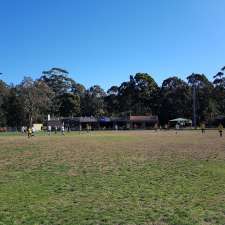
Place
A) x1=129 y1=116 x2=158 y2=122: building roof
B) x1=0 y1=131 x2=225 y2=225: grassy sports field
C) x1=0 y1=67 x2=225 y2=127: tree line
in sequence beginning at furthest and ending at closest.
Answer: x1=129 y1=116 x2=158 y2=122: building roof < x1=0 y1=67 x2=225 y2=127: tree line < x1=0 y1=131 x2=225 y2=225: grassy sports field

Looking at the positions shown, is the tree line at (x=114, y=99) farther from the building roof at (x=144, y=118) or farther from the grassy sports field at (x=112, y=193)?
the grassy sports field at (x=112, y=193)

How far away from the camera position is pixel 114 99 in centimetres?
14812

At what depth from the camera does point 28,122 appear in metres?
122

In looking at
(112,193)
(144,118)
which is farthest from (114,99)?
(112,193)

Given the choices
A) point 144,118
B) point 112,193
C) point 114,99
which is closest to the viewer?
point 112,193

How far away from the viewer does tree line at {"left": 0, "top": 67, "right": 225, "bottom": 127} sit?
120000 millimetres

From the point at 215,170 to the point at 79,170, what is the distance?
17.0 ft

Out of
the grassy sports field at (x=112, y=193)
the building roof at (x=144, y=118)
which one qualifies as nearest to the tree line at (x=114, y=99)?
the building roof at (x=144, y=118)

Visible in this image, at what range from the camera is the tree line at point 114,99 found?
120000mm

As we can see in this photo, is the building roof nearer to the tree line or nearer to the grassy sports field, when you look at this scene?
the tree line

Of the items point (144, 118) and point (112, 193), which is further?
point (144, 118)

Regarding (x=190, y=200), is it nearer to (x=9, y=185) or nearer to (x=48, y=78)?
(x=9, y=185)

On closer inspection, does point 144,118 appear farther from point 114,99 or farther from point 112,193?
point 112,193

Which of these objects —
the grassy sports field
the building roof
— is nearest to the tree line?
the building roof
